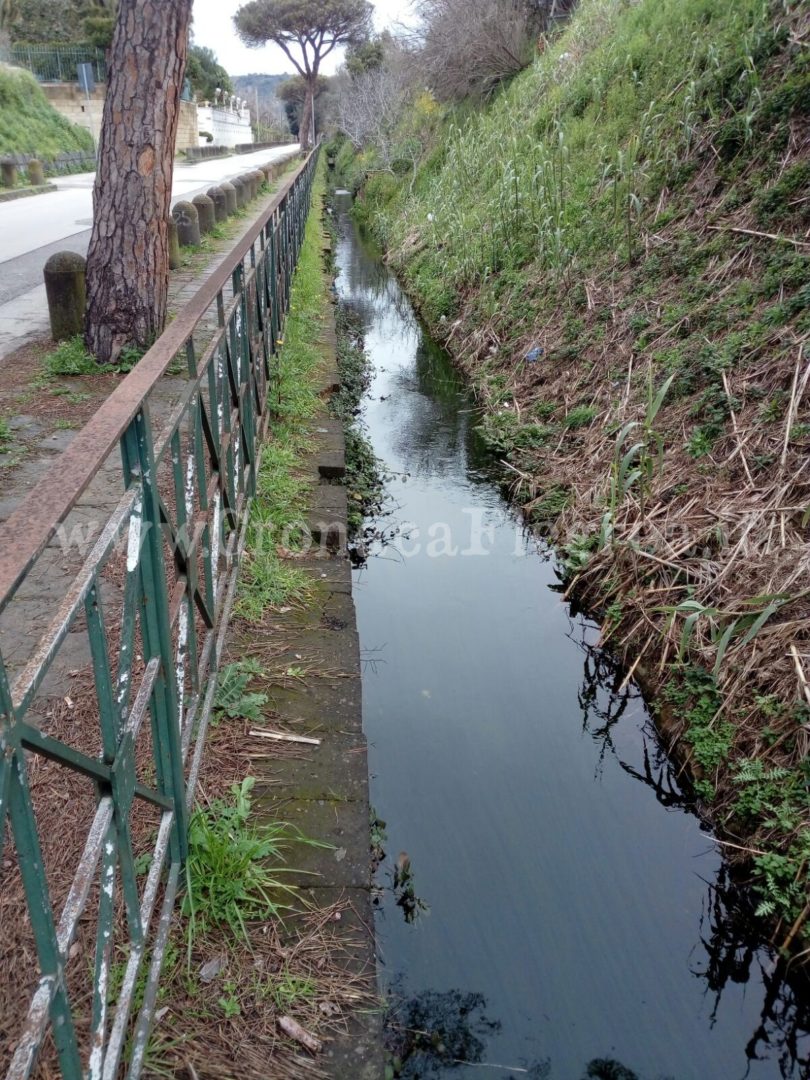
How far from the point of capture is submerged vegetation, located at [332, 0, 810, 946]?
3.12m

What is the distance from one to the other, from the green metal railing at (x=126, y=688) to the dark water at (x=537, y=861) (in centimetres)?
92

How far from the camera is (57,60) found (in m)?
31.3

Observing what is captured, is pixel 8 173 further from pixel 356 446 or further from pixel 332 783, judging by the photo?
pixel 332 783

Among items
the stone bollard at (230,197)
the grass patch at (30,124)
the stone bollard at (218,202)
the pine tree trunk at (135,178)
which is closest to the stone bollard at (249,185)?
the stone bollard at (230,197)

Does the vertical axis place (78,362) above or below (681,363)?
below

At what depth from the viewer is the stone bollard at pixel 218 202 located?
43.8 feet

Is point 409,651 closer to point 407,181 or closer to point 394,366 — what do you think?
point 394,366

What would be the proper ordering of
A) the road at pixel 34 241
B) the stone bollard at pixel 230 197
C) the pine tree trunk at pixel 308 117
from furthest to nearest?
the pine tree trunk at pixel 308 117, the stone bollard at pixel 230 197, the road at pixel 34 241

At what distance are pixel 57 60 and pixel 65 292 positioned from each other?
1262 inches

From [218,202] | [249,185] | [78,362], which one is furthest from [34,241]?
[249,185]

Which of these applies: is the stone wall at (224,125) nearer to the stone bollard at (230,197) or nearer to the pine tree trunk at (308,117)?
the pine tree trunk at (308,117)

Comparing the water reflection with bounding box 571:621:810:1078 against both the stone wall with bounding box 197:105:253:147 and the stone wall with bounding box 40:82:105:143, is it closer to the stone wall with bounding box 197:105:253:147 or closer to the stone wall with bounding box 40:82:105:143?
the stone wall with bounding box 40:82:105:143

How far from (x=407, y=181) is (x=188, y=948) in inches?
697

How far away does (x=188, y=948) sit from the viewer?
6.27 ft
